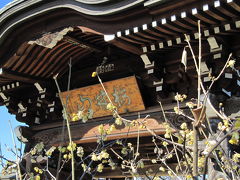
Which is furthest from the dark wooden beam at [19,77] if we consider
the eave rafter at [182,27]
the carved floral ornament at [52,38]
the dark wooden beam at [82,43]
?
the eave rafter at [182,27]

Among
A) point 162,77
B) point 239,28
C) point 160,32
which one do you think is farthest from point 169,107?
point 239,28

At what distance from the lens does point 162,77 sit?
20.8 feet

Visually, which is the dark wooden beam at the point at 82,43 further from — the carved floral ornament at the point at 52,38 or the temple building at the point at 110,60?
the carved floral ornament at the point at 52,38

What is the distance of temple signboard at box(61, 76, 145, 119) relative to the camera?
6598mm

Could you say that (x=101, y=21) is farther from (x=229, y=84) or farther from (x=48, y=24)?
(x=229, y=84)

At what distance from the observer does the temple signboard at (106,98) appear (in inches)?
260

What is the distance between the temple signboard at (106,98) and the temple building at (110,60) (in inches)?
0.7

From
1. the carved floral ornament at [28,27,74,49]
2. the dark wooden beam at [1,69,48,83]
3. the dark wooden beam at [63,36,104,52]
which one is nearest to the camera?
the carved floral ornament at [28,27,74,49]

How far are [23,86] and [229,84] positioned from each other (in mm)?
4530

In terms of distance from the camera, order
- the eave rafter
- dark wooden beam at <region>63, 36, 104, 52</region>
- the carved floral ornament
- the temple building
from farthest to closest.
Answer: dark wooden beam at <region>63, 36, 104, 52</region> < the carved floral ornament < the temple building < the eave rafter

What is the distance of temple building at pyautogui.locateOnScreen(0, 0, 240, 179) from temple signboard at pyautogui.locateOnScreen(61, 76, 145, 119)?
19 mm

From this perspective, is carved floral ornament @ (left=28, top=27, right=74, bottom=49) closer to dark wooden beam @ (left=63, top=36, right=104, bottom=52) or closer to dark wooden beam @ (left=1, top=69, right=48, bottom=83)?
dark wooden beam @ (left=63, top=36, right=104, bottom=52)

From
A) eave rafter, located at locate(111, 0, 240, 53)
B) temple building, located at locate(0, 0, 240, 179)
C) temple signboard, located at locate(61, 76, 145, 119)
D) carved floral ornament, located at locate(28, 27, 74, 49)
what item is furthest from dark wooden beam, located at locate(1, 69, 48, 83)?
eave rafter, located at locate(111, 0, 240, 53)

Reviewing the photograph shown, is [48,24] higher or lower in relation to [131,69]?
higher
